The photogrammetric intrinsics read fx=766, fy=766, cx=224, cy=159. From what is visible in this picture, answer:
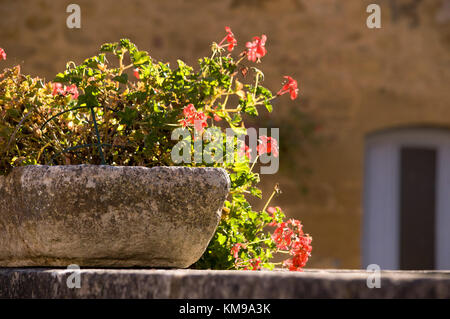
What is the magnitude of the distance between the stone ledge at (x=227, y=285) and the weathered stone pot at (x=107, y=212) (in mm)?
152

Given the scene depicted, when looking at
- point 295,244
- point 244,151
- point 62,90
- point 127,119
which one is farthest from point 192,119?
point 295,244

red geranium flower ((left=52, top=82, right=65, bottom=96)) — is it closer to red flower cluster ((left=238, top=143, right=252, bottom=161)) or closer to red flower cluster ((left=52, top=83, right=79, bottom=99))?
red flower cluster ((left=52, top=83, right=79, bottom=99))

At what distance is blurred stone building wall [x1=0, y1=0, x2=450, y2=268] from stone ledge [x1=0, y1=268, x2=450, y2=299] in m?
4.31

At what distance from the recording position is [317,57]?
6051 mm

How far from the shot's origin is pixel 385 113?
614cm

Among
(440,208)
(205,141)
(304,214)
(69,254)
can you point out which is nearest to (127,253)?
(69,254)

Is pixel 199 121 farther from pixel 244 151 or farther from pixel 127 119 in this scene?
pixel 244 151

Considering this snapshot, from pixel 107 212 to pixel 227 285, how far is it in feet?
1.61

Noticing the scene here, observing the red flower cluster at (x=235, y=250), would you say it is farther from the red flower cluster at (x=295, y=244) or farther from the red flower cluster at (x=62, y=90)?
the red flower cluster at (x=62, y=90)

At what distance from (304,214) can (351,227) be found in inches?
16.4

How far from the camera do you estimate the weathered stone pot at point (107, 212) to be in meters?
1.67

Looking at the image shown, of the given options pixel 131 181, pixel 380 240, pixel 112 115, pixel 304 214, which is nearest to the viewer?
pixel 131 181

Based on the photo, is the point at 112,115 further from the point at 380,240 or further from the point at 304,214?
the point at 380,240

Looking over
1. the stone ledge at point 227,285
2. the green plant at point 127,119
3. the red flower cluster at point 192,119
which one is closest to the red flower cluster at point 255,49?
the green plant at point 127,119
